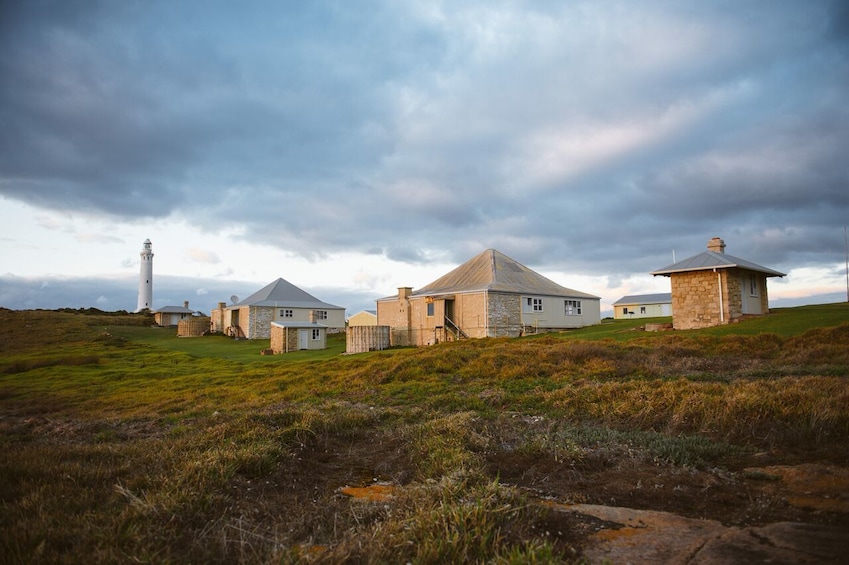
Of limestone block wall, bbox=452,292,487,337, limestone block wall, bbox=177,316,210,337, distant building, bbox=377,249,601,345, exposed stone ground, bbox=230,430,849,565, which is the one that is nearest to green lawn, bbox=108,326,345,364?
limestone block wall, bbox=177,316,210,337

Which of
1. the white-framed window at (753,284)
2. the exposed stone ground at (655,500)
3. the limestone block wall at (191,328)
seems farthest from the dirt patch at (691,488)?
the limestone block wall at (191,328)

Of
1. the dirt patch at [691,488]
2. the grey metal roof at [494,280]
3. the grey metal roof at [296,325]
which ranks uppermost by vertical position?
the grey metal roof at [494,280]

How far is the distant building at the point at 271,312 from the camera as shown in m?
47.4

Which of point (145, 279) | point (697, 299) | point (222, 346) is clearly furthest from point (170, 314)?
point (697, 299)

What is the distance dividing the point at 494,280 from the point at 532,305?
3.28m

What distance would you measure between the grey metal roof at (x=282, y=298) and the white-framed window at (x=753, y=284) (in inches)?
1446

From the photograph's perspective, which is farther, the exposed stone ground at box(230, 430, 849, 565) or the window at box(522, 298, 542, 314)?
the window at box(522, 298, 542, 314)

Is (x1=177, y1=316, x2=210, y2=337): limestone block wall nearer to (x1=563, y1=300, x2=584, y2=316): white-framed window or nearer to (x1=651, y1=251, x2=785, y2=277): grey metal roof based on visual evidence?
(x1=563, y1=300, x2=584, y2=316): white-framed window

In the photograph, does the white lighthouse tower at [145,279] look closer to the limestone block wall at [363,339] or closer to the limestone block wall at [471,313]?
the limestone block wall at [363,339]

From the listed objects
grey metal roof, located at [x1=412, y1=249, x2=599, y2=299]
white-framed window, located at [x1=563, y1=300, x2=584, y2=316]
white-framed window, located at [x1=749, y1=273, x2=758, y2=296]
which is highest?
grey metal roof, located at [x1=412, y1=249, x2=599, y2=299]

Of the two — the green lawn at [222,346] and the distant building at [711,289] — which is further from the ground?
the distant building at [711,289]

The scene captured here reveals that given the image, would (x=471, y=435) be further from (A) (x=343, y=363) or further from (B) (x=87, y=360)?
(B) (x=87, y=360)

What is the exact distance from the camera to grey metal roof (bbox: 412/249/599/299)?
3400cm

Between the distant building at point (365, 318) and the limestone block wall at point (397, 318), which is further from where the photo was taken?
the distant building at point (365, 318)
